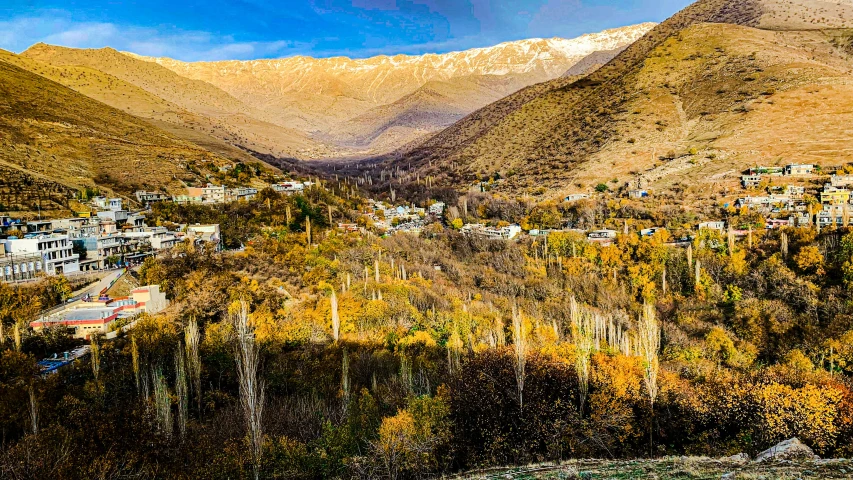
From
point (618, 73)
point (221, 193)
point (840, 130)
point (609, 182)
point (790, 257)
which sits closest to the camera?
point (790, 257)

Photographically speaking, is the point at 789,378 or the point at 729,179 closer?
the point at 789,378

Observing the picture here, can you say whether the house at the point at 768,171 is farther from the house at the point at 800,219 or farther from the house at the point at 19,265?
the house at the point at 19,265

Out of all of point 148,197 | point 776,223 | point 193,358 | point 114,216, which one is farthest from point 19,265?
point 776,223

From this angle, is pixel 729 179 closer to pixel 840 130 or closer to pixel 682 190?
pixel 682 190

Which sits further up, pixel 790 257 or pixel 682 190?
pixel 682 190

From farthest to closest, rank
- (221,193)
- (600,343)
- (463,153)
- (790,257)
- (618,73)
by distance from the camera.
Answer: (463,153), (618,73), (221,193), (790,257), (600,343)

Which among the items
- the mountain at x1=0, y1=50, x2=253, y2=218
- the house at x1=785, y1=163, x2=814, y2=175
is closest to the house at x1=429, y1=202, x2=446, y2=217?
the mountain at x1=0, y1=50, x2=253, y2=218

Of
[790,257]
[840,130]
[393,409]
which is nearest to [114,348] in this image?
[393,409]
